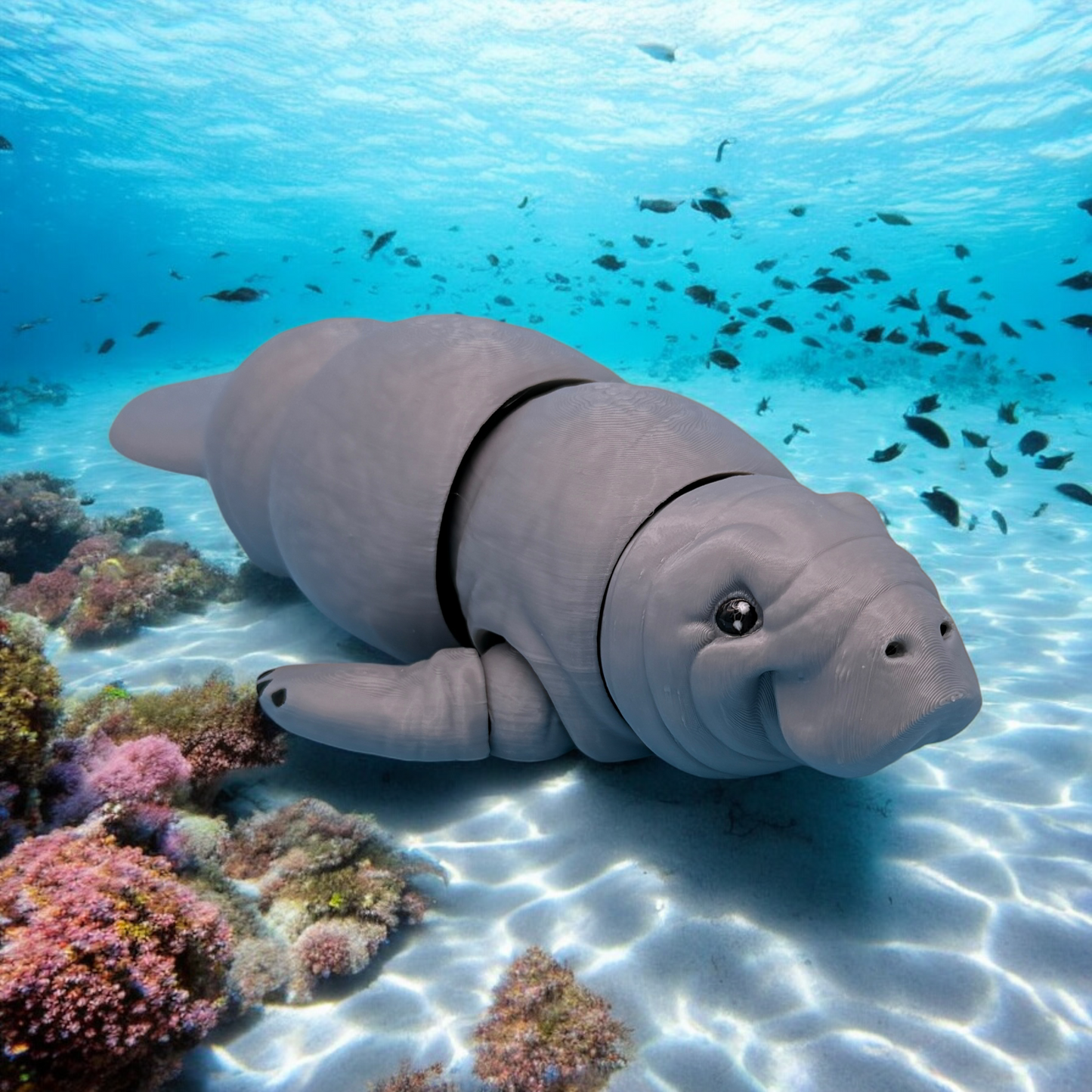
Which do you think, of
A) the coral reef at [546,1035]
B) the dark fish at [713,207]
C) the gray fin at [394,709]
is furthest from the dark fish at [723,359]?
the coral reef at [546,1035]

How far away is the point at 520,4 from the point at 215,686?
115 feet

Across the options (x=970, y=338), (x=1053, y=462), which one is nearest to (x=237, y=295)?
(x=970, y=338)

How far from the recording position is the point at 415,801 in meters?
3.48

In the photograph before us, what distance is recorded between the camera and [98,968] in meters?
1.86

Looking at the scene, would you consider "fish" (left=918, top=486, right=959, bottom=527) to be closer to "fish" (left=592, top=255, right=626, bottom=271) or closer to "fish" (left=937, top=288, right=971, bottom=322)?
"fish" (left=937, top=288, right=971, bottom=322)

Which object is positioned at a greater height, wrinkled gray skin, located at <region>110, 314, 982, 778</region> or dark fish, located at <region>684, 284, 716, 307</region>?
dark fish, located at <region>684, 284, 716, 307</region>

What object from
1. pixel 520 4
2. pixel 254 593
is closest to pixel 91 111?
pixel 520 4

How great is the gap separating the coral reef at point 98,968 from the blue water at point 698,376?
34 cm

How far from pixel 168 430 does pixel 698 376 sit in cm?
3066

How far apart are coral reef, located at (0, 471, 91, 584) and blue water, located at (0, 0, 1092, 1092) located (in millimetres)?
1306

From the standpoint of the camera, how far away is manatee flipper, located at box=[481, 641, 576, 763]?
10.4 feet

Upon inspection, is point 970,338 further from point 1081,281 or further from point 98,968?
point 98,968

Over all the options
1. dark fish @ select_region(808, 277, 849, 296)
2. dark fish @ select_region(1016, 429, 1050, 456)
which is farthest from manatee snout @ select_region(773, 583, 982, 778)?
dark fish @ select_region(808, 277, 849, 296)

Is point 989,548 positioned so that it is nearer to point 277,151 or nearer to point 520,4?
A: point 520,4
